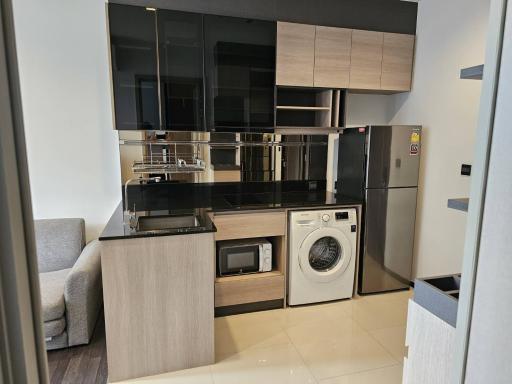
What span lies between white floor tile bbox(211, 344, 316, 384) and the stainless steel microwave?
2.34ft

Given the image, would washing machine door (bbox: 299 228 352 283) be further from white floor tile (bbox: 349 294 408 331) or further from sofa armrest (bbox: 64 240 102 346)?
sofa armrest (bbox: 64 240 102 346)

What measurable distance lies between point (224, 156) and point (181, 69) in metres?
0.85

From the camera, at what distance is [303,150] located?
11.2 feet

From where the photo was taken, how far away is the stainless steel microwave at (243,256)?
112 inches

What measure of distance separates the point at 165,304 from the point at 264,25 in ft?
7.89

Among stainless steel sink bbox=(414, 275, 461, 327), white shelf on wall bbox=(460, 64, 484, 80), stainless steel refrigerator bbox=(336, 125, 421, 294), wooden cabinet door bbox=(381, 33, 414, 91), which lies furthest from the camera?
wooden cabinet door bbox=(381, 33, 414, 91)

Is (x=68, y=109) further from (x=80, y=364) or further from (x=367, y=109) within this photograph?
(x=367, y=109)

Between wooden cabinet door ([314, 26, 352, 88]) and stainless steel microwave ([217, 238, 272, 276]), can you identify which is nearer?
stainless steel microwave ([217, 238, 272, 276])

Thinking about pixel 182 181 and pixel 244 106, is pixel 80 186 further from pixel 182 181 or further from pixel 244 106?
pixel 244 106

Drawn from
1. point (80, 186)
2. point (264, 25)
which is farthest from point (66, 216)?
point (264, 25)

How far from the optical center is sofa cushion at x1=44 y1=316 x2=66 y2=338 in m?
2.21

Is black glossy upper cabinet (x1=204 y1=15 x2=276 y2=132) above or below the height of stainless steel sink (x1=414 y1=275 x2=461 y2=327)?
above

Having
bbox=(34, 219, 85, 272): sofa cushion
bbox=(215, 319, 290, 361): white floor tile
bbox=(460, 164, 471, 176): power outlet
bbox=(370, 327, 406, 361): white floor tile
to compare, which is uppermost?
bbox=(460, 164, 471, 176): power outlet

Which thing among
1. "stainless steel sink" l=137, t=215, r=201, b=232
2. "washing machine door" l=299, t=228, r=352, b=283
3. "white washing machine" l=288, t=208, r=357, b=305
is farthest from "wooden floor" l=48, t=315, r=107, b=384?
"washing machine door" l=299, t=228, r=352, b=283
